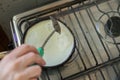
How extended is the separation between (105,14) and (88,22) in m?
0.06

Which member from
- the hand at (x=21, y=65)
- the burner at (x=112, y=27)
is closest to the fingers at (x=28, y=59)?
the hand at (x=21, y=65)

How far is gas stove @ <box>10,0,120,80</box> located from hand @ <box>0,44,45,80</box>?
0.09 m

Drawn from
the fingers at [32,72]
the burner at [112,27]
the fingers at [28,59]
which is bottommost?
the fingers at [32,72]

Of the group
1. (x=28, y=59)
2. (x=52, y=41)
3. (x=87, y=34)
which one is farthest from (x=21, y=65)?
(x=87, y=34)

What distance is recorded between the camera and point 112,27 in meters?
0.73

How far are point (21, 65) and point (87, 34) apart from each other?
9.8 inches

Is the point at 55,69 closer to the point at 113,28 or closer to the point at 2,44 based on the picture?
the point at 113,28

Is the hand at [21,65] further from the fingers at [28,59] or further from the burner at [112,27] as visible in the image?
the burner at [112,27]

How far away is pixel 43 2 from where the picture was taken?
0.89 m

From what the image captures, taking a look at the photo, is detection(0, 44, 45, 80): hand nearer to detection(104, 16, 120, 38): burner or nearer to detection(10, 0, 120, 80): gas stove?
detection(10, 0, 120, 80): gas stove

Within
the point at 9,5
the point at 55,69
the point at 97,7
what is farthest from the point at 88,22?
the point at 9,5

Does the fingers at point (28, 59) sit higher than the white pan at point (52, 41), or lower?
lower

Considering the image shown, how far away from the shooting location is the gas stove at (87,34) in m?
0.72

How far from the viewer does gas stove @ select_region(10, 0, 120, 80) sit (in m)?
0.72
